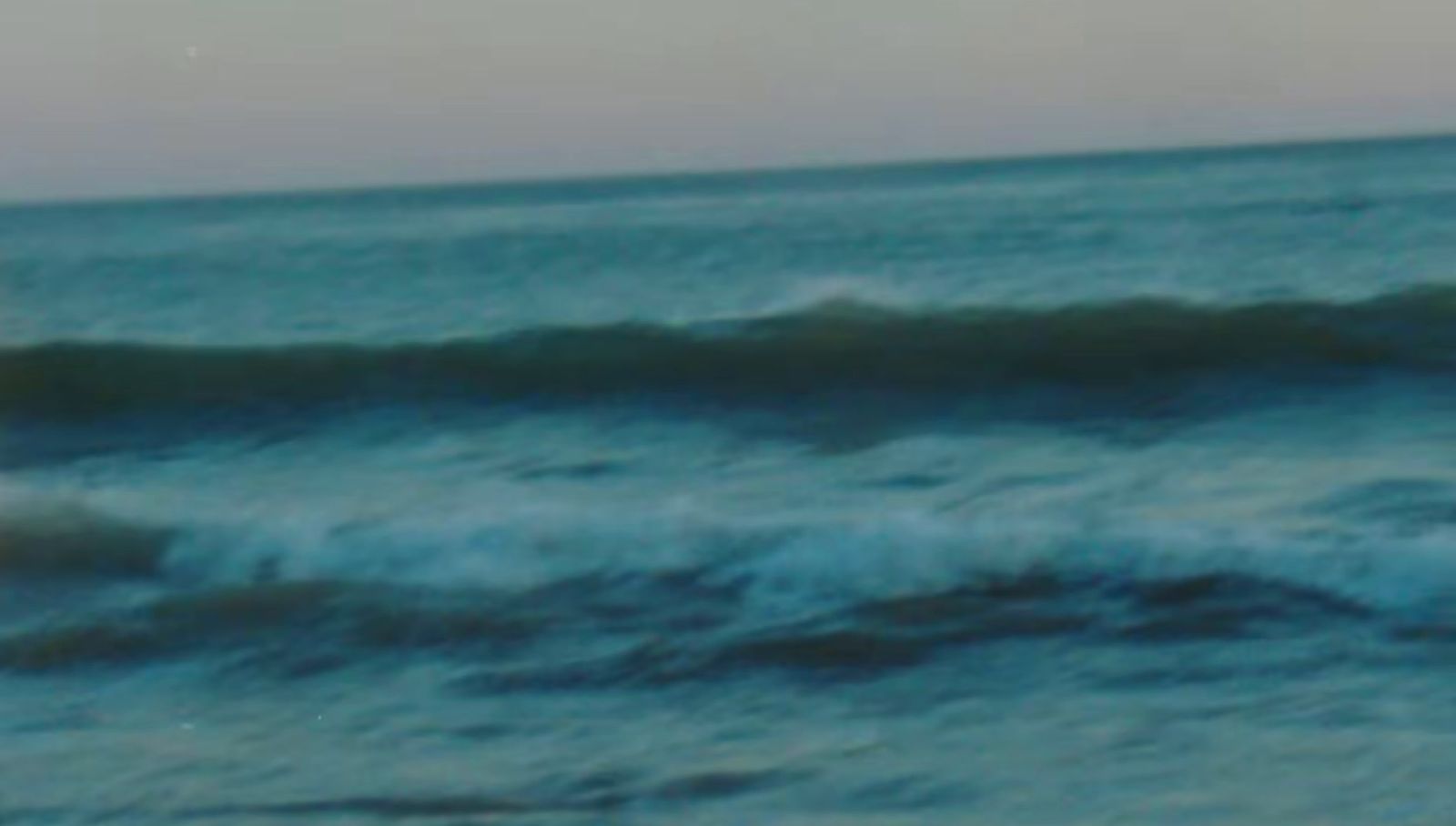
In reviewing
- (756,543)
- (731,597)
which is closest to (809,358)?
(756,543)

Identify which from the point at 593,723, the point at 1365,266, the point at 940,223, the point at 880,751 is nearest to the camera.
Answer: the point at 880,751

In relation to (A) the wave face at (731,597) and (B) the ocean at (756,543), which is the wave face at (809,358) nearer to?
(B) the ocean at (756,543)

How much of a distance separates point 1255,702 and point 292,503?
181 inches

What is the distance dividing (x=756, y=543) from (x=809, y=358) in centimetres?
460

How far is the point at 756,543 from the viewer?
8.77m

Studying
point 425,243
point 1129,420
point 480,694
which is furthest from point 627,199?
point 480,694

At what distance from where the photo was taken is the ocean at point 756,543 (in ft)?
20.7

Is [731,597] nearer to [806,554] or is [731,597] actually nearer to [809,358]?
[806,554]

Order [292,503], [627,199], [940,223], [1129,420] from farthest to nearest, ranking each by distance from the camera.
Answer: [627,199] < [940,223] < [1129,420] < [292,503]

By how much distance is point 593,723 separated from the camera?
6809 mm

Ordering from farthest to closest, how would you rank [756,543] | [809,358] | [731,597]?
[809,358], [756,543], [731,597]

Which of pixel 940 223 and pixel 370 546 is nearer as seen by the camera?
pixel 370 546

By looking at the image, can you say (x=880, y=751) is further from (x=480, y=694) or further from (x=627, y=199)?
(x=627, y=199)

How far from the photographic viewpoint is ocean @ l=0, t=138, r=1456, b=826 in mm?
6320
